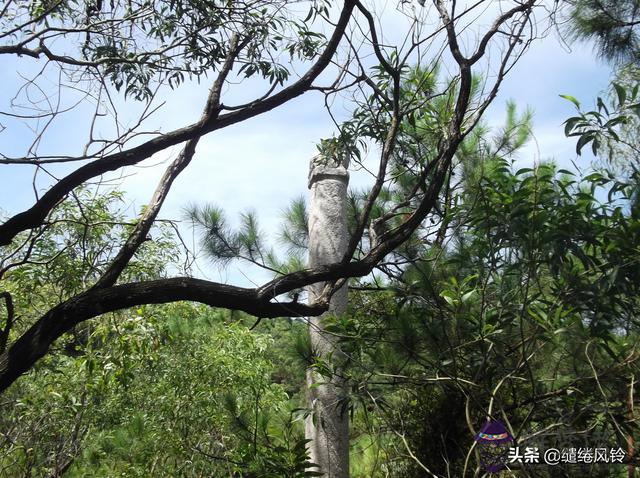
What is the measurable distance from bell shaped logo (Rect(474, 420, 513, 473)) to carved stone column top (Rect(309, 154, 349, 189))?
2.10m

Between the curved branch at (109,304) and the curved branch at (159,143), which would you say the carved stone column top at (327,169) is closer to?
the curved branch at (159,143)

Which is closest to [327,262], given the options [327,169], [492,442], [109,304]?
[327,169]

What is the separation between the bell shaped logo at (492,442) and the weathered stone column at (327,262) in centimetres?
114

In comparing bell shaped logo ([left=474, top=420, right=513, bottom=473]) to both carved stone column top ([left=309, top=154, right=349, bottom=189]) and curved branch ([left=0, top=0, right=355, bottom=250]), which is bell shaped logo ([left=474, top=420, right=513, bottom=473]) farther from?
carved stone column top ([left=309, top=154, right=349, bottom=189])

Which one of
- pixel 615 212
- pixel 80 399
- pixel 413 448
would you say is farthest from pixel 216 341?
pixel 615 212

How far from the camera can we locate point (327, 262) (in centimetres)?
441

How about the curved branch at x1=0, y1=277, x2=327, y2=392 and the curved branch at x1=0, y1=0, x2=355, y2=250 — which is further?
the curved branch at x1=0, y1=0, x2=355, y2=250

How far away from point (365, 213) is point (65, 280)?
221cm

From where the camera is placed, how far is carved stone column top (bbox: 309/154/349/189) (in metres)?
4.59

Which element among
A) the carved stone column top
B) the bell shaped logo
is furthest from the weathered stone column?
the bell shaped logo

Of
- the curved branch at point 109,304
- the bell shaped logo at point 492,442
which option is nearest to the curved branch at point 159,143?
the curved branch at point 109,304

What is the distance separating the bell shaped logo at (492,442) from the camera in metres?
2.75

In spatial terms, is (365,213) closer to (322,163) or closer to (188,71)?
(188,71)

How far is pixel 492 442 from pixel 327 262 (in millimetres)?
1770
